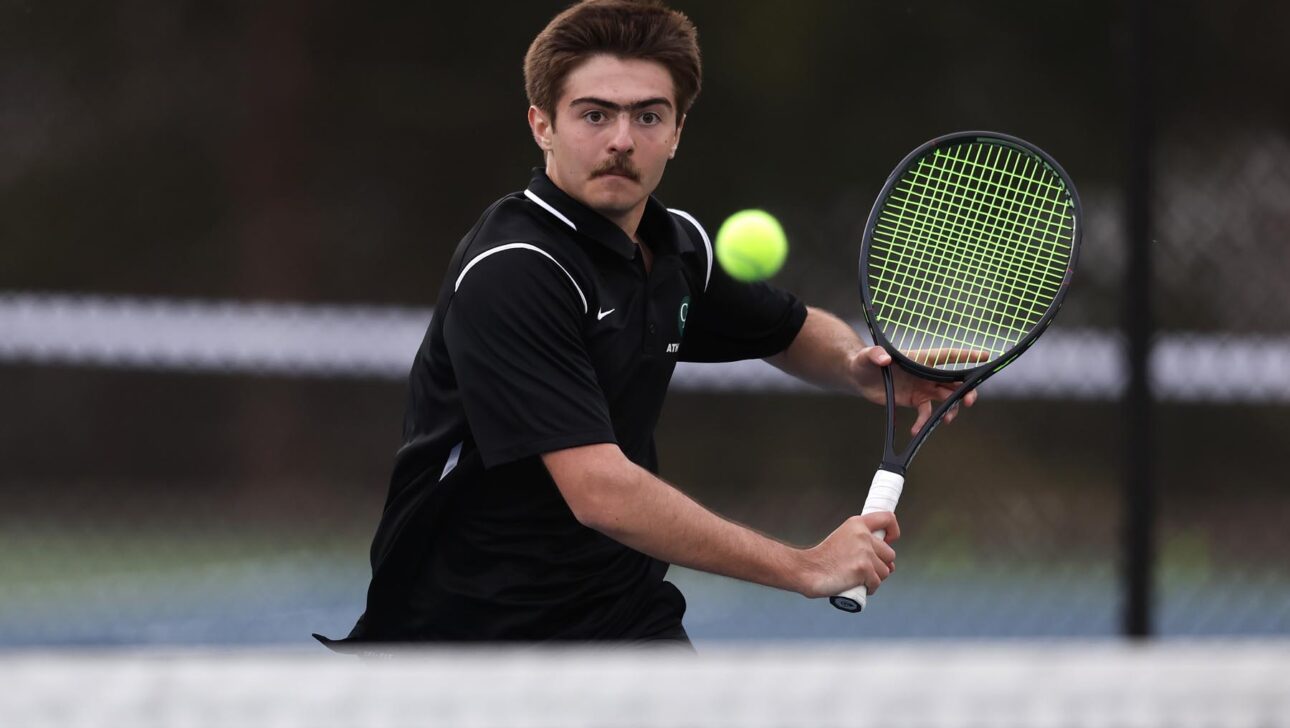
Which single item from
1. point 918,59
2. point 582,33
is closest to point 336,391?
point 918,59

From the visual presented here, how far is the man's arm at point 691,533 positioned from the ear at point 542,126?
467mm

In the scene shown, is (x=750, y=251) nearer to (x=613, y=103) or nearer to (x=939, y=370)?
(x=939, y=370)

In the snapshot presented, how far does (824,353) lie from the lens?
2.58 metres

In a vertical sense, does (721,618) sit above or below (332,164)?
below

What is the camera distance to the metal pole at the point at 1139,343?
356 cm

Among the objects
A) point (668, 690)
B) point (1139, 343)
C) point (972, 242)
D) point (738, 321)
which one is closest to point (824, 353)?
point (738, 321)

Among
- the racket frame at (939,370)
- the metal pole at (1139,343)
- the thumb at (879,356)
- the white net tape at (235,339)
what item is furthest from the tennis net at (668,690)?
the white net tape at (235,339)

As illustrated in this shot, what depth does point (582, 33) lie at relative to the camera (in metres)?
2.19

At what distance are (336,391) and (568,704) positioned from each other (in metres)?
3.01

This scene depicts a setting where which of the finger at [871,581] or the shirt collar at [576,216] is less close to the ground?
the shirt collar at [576,216]

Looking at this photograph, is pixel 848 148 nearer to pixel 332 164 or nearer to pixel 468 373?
pixel 332 164

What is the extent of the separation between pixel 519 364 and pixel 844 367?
0.71 metres

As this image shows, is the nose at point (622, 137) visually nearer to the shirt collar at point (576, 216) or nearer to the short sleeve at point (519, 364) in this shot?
the shirt collar at point (576, 216)

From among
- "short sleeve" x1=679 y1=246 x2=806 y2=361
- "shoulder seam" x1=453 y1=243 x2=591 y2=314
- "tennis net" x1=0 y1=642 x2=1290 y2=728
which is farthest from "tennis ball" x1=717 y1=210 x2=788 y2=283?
"tennis net" x1=0 y1=642 x2=1290 y2=728
